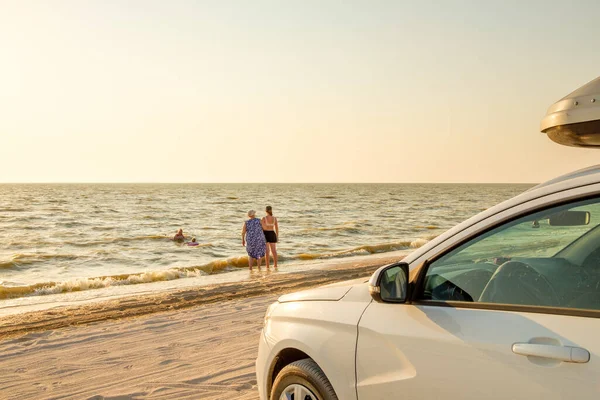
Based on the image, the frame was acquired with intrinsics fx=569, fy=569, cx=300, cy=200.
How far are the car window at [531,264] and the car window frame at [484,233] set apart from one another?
2 cm

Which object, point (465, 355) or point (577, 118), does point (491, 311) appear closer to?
point (465, 355)

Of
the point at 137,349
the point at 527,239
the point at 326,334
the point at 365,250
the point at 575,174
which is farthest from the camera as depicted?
the point at 365,250

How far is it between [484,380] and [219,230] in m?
31.9

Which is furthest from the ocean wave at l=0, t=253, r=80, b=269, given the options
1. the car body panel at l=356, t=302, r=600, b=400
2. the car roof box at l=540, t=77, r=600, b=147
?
the car roof box at l=540, t=77, r=600, b=147

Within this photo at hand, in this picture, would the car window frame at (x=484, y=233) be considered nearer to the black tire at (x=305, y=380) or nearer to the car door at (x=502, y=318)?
the car door at (x=502, y=318)

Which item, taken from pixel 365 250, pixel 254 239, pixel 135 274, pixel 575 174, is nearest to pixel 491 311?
pixel 575 174

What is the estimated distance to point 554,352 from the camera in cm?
186

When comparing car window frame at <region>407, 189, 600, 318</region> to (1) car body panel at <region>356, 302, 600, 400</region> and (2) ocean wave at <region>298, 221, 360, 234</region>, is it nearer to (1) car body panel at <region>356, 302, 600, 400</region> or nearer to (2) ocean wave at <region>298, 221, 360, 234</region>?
(1) car body panel at <region>356, 302, 600, 400</region>

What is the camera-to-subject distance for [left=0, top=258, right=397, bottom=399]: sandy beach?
212 inches

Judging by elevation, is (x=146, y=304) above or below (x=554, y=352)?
below

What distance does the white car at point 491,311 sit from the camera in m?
1.92

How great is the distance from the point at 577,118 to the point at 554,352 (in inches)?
36.3

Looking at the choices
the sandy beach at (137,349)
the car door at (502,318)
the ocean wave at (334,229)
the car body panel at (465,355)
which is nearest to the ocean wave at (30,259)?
the sandy beach at (137,349)

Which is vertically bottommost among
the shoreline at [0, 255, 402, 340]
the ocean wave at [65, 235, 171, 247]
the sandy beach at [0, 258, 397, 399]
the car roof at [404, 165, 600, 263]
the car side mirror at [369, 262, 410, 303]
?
the ocean wave at [65, 235, 171, 247]
